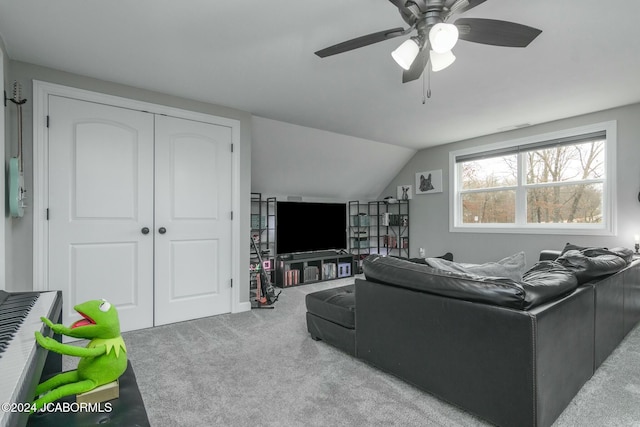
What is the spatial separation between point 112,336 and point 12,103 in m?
2.44

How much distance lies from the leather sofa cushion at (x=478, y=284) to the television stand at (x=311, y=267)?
2883 millimetres

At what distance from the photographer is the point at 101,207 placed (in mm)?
2814

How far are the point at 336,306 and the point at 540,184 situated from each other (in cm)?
367

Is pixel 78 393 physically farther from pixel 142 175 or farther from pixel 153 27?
pixel 142 175

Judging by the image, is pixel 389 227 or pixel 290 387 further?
pixel 389 227

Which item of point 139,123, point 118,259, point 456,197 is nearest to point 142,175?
point 139,123

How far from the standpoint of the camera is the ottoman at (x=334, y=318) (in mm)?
2316

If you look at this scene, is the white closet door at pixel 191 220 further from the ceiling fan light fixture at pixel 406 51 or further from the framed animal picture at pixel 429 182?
the framed animal picture at pixel 429 182

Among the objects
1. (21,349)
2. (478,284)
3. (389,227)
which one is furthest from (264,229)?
(21,349)

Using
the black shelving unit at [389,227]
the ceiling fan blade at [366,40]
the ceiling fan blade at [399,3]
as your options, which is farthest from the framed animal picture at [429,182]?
the ceiling fan blade at [399,3]

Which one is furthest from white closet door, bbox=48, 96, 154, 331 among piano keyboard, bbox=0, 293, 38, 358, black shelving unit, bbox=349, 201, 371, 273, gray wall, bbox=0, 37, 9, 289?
black shelving unit, bbox=349, 201, 371, 273

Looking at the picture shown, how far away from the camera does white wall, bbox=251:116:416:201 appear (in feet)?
14.5

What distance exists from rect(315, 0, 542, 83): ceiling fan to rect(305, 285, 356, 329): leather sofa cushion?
5.44 ft

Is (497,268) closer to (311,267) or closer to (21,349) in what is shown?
(21,349)
